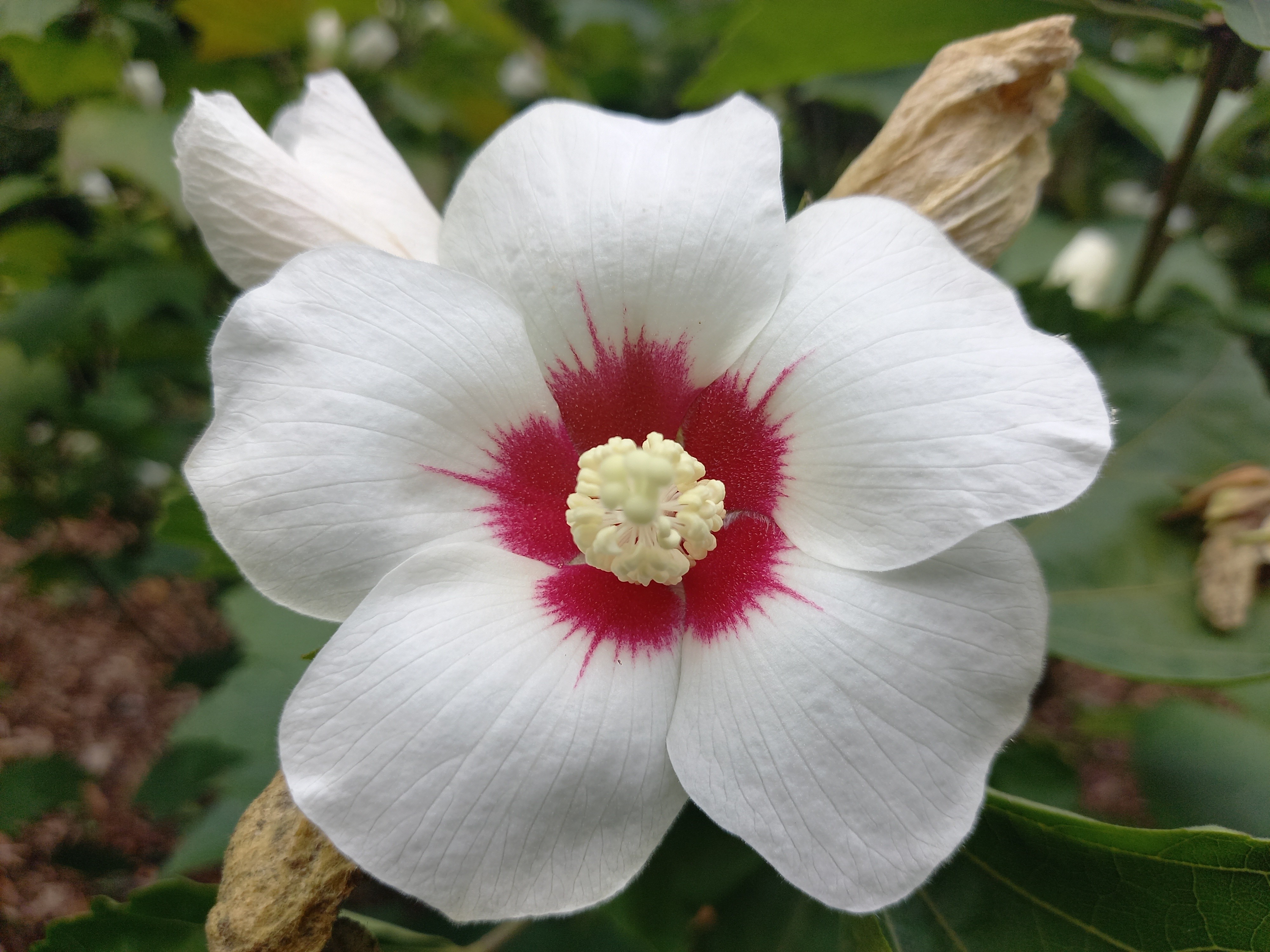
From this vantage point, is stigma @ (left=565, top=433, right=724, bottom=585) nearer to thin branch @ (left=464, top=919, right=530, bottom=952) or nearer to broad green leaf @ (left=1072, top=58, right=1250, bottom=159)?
thin branch @ (left=464, top=919, right=530, bottom=952)

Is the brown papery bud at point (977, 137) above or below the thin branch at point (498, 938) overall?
above

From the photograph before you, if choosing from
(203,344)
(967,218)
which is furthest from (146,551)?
(967,218)

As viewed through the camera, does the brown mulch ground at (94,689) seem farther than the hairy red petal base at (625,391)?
Yes

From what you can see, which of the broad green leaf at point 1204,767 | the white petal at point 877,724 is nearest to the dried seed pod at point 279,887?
the white petal at point 877,724

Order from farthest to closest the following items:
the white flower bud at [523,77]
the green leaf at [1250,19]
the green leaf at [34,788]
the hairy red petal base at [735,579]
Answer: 1. the white flower bud at [523,77]
2. the green leaf at [34,788]
3. the green leaf at [1250,19]
4. the hairy red petal base at [735,579]

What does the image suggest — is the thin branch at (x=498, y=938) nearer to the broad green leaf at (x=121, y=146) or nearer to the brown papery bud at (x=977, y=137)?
the brown papery bud at (x=977, y=137)
